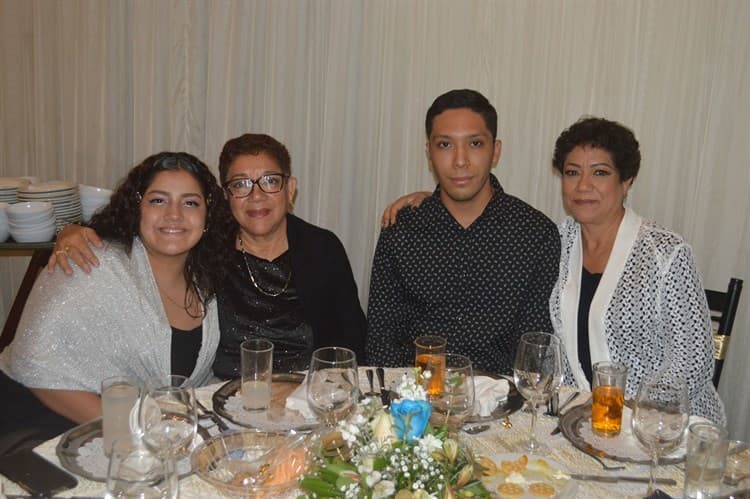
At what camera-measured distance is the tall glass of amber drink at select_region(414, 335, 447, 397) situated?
1639 millimetres

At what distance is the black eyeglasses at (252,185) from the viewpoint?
262 cm

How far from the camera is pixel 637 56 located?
3.36 meters

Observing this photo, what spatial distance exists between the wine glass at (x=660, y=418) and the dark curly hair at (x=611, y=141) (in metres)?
1.25

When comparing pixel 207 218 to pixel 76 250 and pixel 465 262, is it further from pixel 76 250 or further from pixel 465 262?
pixel 465 262

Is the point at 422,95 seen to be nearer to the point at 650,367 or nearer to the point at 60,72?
the point at 650,367

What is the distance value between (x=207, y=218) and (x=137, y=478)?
142 centimetres

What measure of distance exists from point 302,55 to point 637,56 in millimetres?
1717

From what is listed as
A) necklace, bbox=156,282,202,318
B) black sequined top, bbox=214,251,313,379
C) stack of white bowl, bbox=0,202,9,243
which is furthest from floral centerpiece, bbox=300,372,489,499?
stack of white bowl, bbox=0,202,9,243

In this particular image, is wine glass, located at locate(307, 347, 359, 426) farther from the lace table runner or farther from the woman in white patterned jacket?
the woman in white patterned jacket

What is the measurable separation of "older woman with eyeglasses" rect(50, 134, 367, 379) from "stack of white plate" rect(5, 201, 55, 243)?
3.41 ft

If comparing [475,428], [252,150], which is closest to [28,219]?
[252,150]

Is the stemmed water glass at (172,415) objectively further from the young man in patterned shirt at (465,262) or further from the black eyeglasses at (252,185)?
the young man in patterned shirt at (465,262)

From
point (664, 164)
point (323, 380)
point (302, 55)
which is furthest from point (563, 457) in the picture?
point (302, 55)

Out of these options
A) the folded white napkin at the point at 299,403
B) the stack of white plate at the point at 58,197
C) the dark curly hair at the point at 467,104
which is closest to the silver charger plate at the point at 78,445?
the folded white napkin at the point at 299,403
